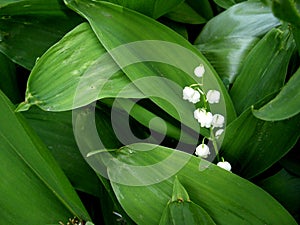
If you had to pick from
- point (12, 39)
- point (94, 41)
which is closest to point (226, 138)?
point (94, 41)

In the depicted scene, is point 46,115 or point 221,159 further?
point 46,115

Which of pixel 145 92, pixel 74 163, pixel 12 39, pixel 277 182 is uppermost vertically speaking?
pixel 12 39

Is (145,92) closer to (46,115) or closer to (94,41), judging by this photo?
(94,41)

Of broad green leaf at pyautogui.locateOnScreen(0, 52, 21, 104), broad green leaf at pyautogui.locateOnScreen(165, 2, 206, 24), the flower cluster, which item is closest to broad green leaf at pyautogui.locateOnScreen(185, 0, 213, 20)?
broad green leaf at pyautogui.locateOnScreen(165, 2, 206, 24)

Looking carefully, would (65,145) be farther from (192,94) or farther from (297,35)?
(297,35)

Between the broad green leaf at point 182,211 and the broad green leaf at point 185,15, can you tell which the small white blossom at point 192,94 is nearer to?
the broad green leaf at point 182,211

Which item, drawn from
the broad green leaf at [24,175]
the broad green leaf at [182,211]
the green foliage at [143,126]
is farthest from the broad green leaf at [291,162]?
the broad green leaf at [24,175]
